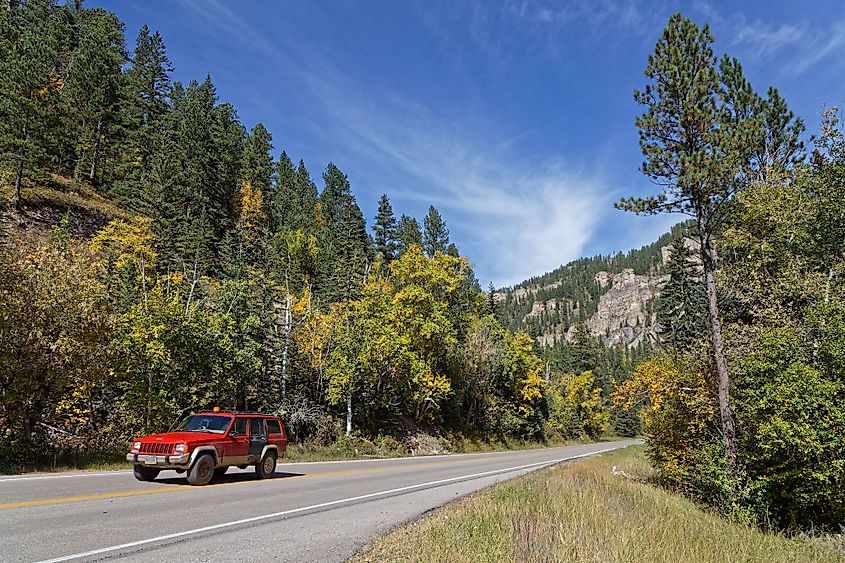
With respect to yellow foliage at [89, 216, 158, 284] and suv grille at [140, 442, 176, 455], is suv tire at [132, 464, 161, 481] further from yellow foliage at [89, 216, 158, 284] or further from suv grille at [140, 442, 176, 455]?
yellow foliage at [89, 216, 158, 284]

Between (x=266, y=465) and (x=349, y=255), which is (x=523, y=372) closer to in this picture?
(x=349, y=255)

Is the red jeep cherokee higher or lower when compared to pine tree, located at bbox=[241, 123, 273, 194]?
lower

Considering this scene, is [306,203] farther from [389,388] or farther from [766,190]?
[766,190]

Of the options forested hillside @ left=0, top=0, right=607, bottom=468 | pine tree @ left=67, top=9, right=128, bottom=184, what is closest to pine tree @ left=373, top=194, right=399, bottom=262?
forested hillside @ left=0, top=0, right=607, bottom=468

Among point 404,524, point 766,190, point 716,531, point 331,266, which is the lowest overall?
point 716,531

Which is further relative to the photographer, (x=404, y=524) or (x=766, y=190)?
(x=766, y=190)

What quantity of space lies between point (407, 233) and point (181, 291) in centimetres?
5730

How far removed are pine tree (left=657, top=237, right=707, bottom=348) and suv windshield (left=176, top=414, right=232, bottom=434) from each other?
3210 cm

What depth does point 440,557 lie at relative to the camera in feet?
20.9

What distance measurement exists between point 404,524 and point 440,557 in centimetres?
→ 241

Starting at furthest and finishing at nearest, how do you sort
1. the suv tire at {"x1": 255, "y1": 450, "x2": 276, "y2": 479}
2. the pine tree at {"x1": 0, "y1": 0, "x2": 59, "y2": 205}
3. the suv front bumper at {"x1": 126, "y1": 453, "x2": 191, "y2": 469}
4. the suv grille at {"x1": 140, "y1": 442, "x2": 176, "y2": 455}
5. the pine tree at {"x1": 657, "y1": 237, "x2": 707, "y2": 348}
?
the pine tree at {"x1": 657, "y1": 237, "x2": 707, "y2": 348}, the pine tree at {"x1": 0, "y1": 0, "x2": 59, "y2": 205}, the suv tire at {"x1": 255, "y1": 450, "x2": 276, "y2": 479}, the suv grille at {"x1": 140, "y1": 442, "x2": 176, "y2": 455}, the suv front bumper at {"x1": 126, "y1": 453, "x2": 191, "y2": 469}

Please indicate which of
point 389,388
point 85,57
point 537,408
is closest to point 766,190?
point 389,388

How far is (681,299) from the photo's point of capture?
140 feet

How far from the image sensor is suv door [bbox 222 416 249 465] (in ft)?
42.2
